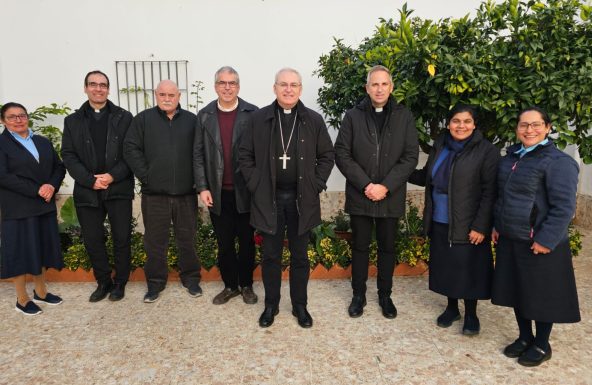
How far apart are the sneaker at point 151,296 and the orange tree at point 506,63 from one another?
3.07 meters

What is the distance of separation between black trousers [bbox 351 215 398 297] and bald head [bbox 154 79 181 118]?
195cm

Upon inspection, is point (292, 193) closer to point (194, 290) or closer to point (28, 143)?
point (194, 290)

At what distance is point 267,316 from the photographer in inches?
144

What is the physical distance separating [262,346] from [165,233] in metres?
1.58

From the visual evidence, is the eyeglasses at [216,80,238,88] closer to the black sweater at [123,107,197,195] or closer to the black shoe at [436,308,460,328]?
the black sweater at [123,107,197,195]

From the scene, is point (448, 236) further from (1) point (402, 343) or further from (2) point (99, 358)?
(2) point (99, 358)

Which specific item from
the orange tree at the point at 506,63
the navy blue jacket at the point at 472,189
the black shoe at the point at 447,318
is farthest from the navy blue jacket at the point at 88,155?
the black shoe at the point at 447,318

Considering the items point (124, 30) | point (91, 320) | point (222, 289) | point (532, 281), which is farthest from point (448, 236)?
point (124, 30)

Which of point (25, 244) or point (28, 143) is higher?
point (28, 143)

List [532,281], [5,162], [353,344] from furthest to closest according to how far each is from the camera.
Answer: [5,162] < [353,344] < [532,281]

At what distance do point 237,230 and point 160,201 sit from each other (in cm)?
80

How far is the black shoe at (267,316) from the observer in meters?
3.62

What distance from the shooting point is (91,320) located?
12.4 feet

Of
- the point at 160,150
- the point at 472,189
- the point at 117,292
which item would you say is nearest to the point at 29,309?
the point at 117,292
